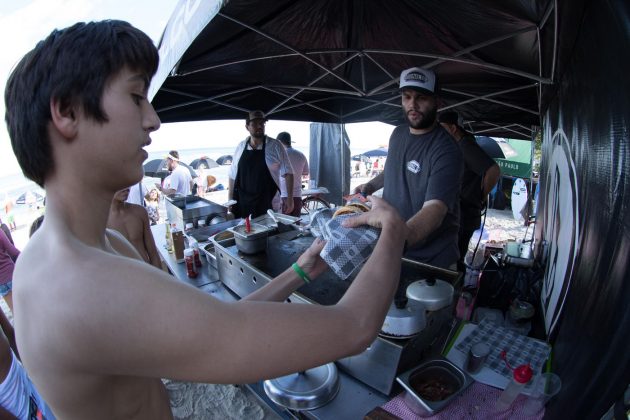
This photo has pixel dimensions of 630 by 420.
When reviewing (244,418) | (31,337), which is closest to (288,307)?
(31,337)

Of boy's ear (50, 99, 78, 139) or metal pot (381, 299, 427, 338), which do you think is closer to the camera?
boy's ear (50, 99, 78, 139)

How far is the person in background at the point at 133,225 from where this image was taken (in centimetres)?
288

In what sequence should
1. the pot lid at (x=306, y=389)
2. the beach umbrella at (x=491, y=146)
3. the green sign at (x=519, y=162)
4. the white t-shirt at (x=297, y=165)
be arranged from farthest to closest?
1. the green sign at (x=519, y=162)
2. the beach umbrella at (x=491, y=146)
3. the white t-shirt at (x=297, y=165)
4. the pot lid at (x=306, y=389)

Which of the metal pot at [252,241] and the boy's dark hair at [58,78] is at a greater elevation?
the boy's dark hair at [58,78]

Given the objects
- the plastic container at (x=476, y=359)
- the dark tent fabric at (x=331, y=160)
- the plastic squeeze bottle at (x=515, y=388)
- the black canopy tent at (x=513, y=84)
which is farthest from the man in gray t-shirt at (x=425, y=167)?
the dark tent fabric at (x=331, y=160)

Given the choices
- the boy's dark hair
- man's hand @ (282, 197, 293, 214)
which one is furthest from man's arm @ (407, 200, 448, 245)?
man's hand @ (282, 197, 293, 214)

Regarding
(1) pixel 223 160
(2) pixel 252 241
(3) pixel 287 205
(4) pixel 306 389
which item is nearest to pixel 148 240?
(2) pixel 252 241

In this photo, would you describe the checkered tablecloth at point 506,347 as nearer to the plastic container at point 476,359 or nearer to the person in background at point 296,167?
the plastic container at point 476,359

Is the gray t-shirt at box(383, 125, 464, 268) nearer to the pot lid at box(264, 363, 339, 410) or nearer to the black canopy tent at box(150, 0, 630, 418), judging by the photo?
the black canopy tent at box(150, 0, 630, 418)

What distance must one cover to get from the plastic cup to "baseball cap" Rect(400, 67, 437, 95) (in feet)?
6.54

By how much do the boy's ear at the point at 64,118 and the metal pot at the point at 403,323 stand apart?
1341 millimetres

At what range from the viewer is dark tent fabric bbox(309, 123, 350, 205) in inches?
374

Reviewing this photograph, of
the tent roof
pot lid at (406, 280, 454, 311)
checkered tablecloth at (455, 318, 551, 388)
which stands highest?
the tent roof

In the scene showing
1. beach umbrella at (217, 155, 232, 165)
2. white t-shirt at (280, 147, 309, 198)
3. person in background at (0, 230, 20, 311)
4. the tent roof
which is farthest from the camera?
beach umbrella at (217, 155, 232, 165)
